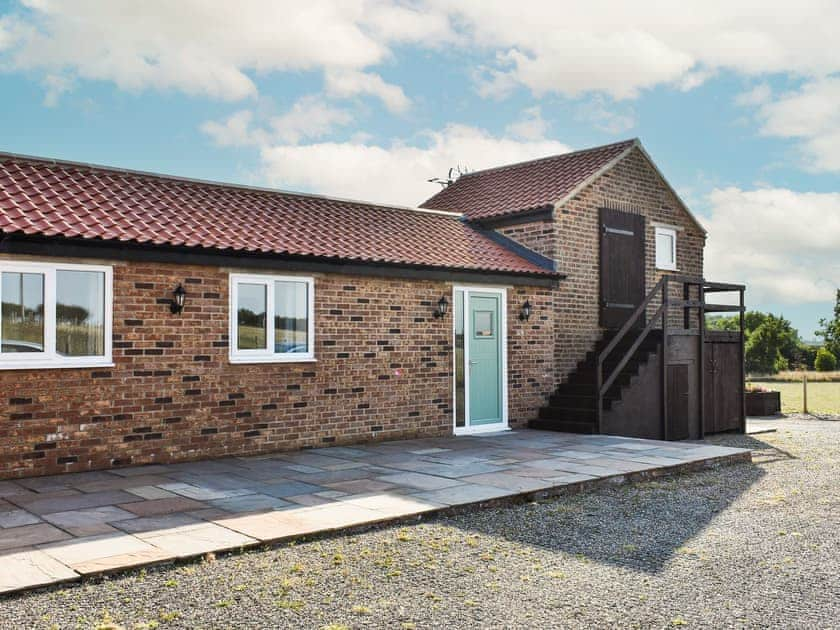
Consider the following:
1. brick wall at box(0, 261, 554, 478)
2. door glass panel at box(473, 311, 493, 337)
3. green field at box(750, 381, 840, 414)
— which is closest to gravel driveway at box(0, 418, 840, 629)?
brick wall at box(0, 261, 554, 478)

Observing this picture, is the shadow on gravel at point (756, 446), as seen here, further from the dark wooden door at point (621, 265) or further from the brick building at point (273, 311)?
the dark wooden door at point (621, 265)

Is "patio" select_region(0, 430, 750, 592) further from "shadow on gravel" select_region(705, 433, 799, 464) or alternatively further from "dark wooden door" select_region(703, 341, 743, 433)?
"dark wooden door" select_region(703, 341, 743, 433)

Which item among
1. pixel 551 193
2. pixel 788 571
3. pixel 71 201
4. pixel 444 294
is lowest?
pixel 788 571

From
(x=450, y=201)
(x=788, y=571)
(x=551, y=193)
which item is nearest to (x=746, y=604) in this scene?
(x=788, y=571)

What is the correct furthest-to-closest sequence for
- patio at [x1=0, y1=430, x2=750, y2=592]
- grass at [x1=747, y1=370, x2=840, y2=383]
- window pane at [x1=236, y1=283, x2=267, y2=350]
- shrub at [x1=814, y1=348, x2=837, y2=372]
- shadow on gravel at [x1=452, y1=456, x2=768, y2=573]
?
shrub at [x1=814, y1=348, x2=837, y2=372] → grass at [x1=747, y1=370, x2=840, y2=383] → window pane at [x1=236, y1=283, x2=267, y2=350] → shadow on gravel at [x1=452, y1=456, x2=768, y2=573] → patio at [x1=0, y1=430, x2=750, y2=592]

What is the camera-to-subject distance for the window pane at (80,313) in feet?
28.4

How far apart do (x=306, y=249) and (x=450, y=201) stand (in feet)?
23.3

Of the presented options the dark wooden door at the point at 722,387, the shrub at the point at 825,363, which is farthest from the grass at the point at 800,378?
the dark wooden door at the point at 722,387

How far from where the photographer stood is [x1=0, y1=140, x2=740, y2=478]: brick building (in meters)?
8.56

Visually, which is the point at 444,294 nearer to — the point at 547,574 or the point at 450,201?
the point at 450,201

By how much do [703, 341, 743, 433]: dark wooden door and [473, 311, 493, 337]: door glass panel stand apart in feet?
13.1

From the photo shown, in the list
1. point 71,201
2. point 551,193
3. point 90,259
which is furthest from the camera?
point 551,193

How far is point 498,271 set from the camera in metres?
12.5

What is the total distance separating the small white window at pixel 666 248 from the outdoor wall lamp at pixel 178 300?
390 inches
